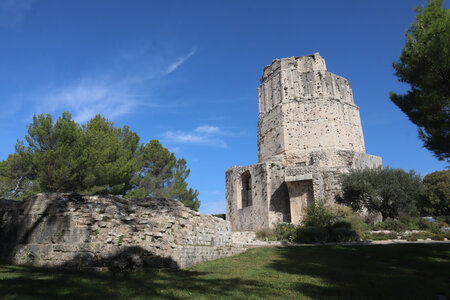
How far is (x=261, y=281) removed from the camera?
5359 mm

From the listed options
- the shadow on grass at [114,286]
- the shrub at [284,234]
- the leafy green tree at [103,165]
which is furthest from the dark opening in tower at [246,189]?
the shadow on grass at [114,286]

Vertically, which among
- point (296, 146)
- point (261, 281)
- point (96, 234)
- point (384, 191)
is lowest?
point (261, 281)

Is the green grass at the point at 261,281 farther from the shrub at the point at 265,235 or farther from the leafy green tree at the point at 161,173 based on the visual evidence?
the leafy green tree at the point at 161,173

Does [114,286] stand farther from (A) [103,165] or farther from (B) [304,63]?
(B) [304,63]

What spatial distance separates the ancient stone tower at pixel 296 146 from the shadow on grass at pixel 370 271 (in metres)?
11.4

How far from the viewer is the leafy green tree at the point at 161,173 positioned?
2170cm

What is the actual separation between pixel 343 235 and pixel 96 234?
10467 mm

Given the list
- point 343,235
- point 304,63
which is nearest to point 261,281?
point 343,235

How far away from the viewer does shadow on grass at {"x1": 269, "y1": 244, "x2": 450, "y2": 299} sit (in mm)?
4543

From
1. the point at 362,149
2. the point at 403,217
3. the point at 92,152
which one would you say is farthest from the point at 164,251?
the point at 362,149

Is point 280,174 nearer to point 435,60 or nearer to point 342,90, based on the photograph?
point 342,90

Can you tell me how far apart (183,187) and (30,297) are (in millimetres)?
19207

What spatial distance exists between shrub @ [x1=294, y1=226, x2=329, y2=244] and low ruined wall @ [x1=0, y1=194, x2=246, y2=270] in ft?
19.3

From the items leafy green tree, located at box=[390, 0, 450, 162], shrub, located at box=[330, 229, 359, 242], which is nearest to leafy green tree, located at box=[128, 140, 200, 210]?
shrub, located at box=[330, 229, 359, 242]
